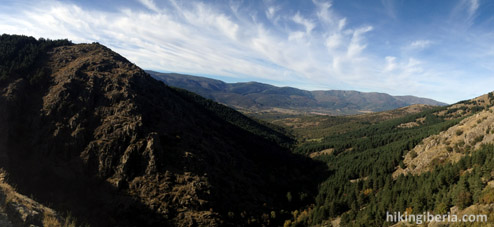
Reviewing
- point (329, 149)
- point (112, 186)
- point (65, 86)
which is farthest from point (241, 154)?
point (329, 149)

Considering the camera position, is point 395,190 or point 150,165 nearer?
point 150,165

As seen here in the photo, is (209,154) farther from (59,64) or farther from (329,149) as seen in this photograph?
(329,149)

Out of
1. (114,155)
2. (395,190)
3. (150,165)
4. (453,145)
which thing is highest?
(453,145)

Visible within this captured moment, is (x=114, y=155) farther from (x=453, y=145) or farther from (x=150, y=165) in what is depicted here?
(x=453, y=145)

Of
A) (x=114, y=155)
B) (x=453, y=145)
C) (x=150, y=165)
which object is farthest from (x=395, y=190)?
(x=114, y=155)

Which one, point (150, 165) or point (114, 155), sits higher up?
point (114, 155)

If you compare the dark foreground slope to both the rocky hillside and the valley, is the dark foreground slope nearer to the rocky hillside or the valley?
the valley

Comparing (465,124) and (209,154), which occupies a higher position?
(465,124)

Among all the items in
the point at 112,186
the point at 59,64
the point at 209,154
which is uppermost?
the point at 59,64

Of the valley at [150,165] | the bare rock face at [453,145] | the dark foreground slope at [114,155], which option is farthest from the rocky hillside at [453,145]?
the dark foreground slope at [114,155]
